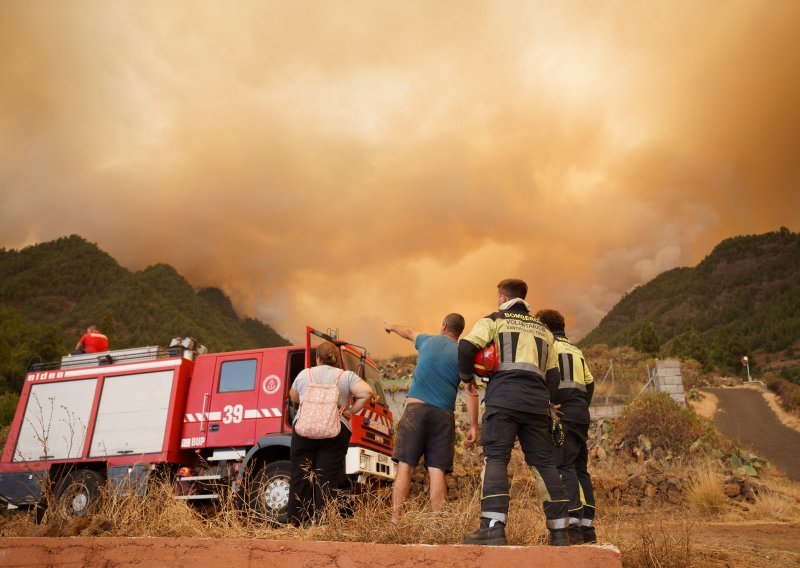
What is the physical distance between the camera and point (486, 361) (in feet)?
13.5

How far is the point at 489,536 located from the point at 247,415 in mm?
6424

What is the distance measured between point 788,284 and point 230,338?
383 ft

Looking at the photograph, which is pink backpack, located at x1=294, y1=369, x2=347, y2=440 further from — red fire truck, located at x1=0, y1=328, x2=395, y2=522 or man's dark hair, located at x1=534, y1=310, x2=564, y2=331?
red fire truck, located at x1=0, y1=328, x2=395, y2=522

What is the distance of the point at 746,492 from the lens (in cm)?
1112

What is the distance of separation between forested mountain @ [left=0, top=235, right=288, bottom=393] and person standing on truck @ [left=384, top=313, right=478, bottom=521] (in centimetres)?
4876

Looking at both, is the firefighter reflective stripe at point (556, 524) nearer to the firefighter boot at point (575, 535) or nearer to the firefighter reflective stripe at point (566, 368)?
the firefighter boot at point (575, 535)

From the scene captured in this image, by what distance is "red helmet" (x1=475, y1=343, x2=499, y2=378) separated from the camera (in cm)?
410

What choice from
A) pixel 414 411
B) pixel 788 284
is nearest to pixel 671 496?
pixel 414 411

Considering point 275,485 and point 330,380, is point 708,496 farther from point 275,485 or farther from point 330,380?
point 330,380

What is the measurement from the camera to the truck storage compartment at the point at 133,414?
9742 mm

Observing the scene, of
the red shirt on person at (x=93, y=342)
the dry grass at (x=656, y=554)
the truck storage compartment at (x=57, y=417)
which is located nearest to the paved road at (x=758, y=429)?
the dry grass at (x=656, y=554)

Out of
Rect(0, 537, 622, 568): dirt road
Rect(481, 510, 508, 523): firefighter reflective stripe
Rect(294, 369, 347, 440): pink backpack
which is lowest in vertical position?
Rect(0, 537, 622, 568): dirt road

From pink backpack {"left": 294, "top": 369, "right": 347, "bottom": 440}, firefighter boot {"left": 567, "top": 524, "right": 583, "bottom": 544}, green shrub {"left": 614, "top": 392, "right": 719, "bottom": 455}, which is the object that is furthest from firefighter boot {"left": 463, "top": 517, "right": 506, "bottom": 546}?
green shrub {"left": 614, "top": 392, "right": 719, "bottom": 455}

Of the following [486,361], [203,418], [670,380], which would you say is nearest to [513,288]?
[486,361]
